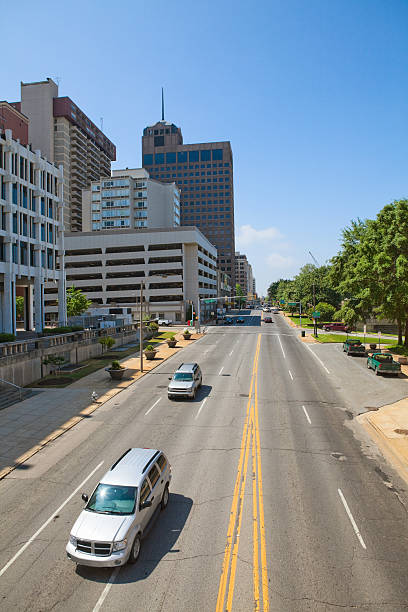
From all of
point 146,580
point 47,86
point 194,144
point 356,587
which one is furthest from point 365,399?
point 194,144

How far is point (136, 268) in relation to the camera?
9138 centimetres

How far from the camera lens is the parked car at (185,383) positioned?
24094 millimetres

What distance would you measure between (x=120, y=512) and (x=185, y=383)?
50.3 feet

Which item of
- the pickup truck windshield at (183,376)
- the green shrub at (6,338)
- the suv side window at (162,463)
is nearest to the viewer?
the suv side window at (162,463)

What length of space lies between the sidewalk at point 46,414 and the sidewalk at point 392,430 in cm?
1516

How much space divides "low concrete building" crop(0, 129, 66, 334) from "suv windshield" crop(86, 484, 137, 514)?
35.5 m

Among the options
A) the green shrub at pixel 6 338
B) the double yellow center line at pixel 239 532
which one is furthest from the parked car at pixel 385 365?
the green shrub at pixel 6 338

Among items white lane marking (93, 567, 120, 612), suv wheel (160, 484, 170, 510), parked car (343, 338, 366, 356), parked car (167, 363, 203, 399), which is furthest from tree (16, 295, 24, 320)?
white lane marking (93, 567, 120, 612)

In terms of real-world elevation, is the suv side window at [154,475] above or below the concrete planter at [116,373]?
above

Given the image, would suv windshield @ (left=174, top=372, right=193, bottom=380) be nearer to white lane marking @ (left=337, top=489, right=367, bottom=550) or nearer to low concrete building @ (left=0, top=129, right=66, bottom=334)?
white lane marking @ (left=337, top=489, right=367, bottom=550)

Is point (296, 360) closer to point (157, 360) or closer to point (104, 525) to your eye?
point (157, 360)

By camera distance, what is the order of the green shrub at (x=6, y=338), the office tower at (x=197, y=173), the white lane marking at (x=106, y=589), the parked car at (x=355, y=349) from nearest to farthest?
1. the white lane marking at (x=106, y=589)
2. the green shrub at (x=6, y=338)
3. the parked car at (x=355, y=349)
4. the office tower at (x=197, y=173)

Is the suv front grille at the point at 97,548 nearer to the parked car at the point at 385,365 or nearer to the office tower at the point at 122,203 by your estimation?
the parked car at the point at 385,365

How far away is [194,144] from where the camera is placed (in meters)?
177
